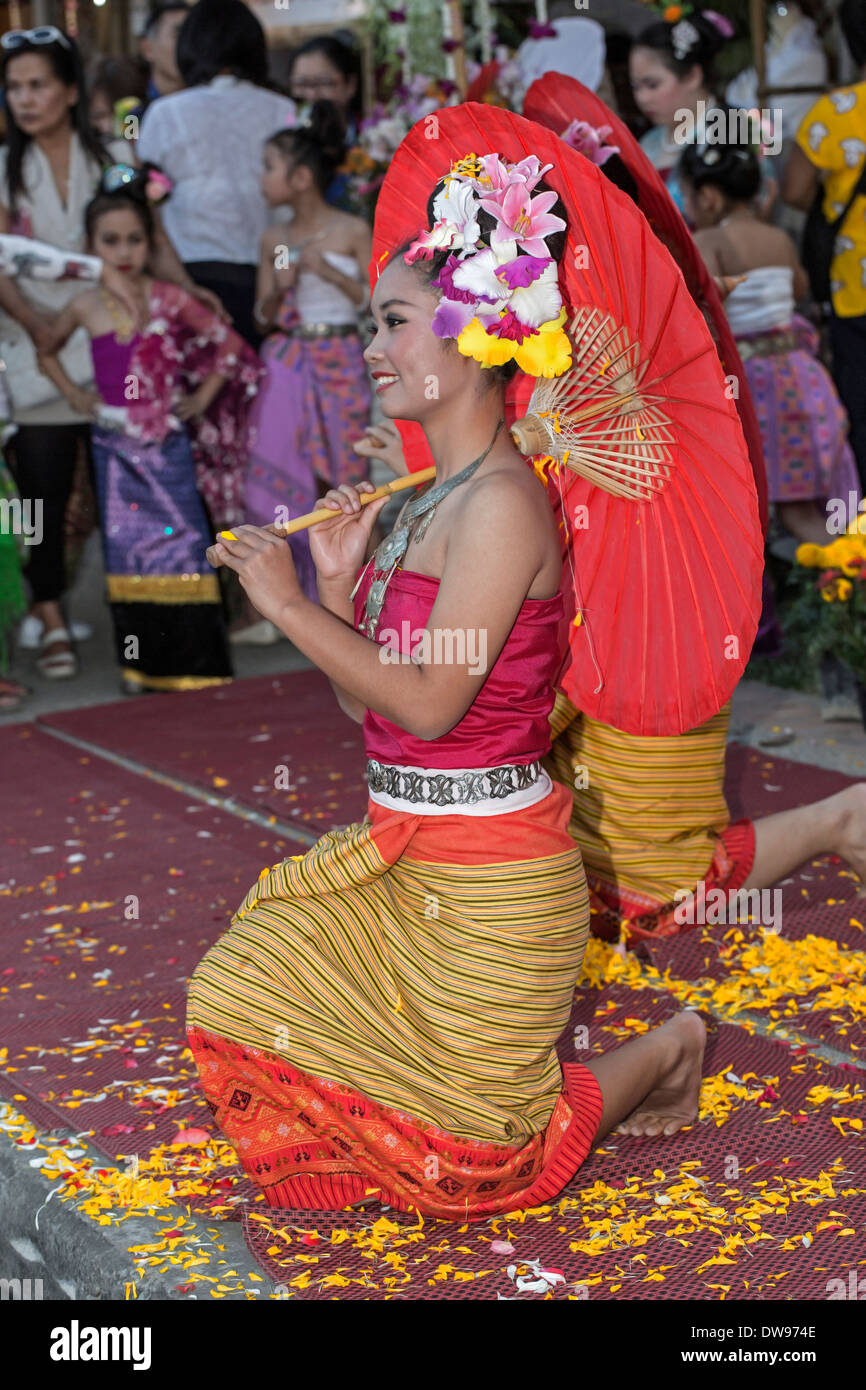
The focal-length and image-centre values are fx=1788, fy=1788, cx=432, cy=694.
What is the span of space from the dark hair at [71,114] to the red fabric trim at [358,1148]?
446 cm

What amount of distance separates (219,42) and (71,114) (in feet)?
2.38

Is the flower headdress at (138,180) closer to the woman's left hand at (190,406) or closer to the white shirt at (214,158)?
the white shirt at (214,158)

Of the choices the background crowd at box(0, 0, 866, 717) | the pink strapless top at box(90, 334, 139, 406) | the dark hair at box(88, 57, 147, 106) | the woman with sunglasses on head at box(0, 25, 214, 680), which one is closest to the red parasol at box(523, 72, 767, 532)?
the background crowd at box(0, 0, 866, 717)

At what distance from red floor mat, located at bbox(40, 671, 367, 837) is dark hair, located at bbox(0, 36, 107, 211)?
1.89 m

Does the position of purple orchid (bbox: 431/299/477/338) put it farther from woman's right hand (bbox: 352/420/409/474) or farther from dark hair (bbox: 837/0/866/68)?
dark hair (bbox: 837/0/866/68)

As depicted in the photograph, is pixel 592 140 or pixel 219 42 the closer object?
pixel 592 140

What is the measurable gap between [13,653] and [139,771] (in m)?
1.76

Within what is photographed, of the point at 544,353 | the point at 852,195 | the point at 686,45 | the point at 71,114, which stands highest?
the point at 686,45

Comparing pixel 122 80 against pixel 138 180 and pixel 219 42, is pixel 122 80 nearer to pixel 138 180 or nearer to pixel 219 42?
pixel 219 42

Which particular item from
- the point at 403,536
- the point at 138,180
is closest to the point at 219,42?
the point at 138,180

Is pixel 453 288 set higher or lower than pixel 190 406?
higher

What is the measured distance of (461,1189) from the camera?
255 centimetres

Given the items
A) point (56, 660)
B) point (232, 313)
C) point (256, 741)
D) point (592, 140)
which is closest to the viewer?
point (592, 140)

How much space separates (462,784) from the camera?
2.55 meters
